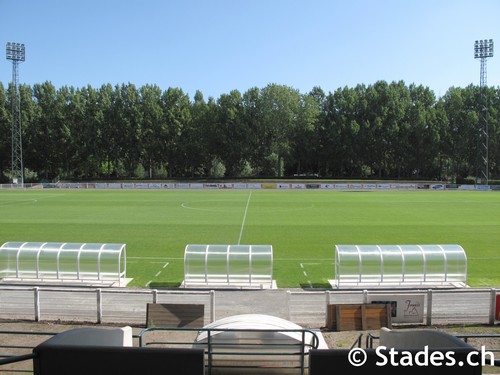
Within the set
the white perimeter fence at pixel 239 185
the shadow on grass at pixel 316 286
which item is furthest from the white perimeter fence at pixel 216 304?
the white perimeter fence at pixel 239 185

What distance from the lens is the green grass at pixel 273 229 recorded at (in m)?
20.7

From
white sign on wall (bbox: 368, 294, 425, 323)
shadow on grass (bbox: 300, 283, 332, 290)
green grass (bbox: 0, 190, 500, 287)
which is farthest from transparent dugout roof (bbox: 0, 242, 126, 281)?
white sign on wall (bbox: 368, 294, 425, 323)

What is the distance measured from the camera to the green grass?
2069cm

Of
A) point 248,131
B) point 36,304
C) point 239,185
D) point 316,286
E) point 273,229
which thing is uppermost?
point 248,131

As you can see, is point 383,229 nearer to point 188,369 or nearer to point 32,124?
point 188,369

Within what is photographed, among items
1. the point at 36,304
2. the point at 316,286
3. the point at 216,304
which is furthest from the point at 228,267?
A: the point at 36,304

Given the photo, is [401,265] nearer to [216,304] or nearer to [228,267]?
[228,267]

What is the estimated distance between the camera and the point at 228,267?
1692cm

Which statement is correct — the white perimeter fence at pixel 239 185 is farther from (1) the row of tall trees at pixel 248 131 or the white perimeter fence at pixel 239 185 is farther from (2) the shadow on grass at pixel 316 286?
(2) the shadow on grass at pixel 316 286

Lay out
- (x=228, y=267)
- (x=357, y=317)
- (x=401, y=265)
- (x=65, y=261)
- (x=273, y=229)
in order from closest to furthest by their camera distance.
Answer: (x=357, y=317) < (x=401, y=265) < (x=228, y=267) < (x=65, y=261) < (x=273, y=229)

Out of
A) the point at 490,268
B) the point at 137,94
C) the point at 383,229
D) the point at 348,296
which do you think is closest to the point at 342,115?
the point at 137,94

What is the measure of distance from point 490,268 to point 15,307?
19.9m

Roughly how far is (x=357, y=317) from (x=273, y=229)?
19.2 metres

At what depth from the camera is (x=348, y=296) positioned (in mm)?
14453
